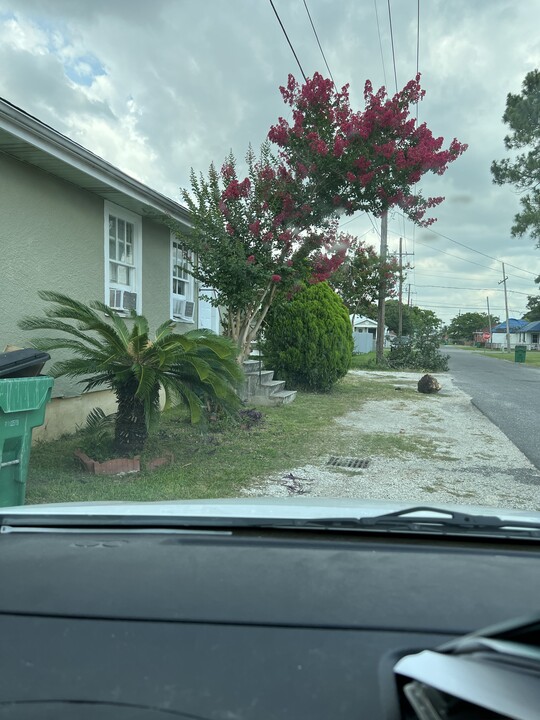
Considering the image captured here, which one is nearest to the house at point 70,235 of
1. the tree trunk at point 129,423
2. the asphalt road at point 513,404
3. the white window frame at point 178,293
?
the white window frame at point 178,293

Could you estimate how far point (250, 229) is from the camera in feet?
31.4

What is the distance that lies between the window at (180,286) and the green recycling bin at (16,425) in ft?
20.4

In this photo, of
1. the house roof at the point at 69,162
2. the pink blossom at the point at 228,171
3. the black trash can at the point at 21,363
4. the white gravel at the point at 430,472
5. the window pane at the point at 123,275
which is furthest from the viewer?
the pink blossom at the point at 228,171

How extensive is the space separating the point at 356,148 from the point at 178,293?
14.1 feet

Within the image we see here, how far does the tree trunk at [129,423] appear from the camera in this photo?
6.59 meters

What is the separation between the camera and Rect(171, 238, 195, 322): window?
1106 centimetres

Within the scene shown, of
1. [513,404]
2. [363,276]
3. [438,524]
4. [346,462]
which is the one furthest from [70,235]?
[363,276]

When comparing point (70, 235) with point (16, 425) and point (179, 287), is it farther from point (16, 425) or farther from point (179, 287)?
point (16, 425)

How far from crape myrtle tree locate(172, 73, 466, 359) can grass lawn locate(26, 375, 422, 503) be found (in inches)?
92.7

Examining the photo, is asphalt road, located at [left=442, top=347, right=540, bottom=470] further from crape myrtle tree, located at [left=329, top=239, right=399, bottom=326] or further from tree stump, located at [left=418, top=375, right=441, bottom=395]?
crape myrtle tree, located at [left=329, top=239, right=399, bottom=326]

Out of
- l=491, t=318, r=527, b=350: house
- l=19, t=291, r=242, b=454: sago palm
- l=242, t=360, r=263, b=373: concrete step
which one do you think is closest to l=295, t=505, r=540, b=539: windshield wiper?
l=19, t=291, r=242, b=454: sago palm

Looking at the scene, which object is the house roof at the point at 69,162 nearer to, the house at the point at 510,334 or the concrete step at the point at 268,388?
the concrete step at the point at 268,388

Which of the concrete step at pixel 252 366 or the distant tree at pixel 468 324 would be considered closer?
the concrete step at pixel 252 366

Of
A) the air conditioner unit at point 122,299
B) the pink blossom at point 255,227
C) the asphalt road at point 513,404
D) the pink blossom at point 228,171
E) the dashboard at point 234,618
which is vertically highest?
the pink blossom at point 228,171
